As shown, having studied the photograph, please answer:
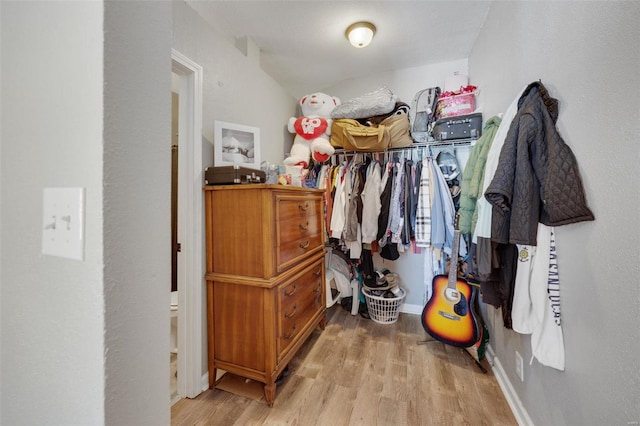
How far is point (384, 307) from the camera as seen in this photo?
7.71ft

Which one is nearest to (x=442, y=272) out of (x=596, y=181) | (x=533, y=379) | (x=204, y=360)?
(x=533, y=379)

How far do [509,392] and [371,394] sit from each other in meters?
0.79

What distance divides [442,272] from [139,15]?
2425mm

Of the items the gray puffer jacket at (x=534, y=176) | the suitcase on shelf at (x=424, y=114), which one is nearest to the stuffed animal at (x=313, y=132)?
the suitcase on shelf at (x=424, y=114)

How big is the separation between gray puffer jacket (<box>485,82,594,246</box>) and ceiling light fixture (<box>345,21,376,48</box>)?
4.13 feet

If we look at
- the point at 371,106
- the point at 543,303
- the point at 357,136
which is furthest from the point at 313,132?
the point at 543,303

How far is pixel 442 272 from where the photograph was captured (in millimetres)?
2207

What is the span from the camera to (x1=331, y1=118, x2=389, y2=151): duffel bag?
7.19 ft

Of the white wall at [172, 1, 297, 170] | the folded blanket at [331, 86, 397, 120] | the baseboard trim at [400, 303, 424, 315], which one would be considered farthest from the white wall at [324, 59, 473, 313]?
the white wall at [172, 1, 297, 170]

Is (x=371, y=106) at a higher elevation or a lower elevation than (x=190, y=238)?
higher

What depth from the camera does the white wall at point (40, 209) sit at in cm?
42

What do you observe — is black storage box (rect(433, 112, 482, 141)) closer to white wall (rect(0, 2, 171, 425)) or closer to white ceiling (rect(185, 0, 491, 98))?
white ceiling (rect(185, 0, 491, 98))

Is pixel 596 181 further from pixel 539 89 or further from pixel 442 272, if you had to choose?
pixel 442 272

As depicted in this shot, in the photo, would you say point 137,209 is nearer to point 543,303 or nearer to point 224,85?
point 543,303
